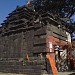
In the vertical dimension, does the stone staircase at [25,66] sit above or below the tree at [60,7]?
below

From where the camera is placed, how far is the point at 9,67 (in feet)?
53.2

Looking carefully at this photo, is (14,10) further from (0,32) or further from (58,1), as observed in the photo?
(58,1)

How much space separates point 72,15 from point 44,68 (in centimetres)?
1874

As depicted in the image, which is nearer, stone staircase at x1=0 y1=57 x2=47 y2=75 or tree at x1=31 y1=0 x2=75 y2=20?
stone staircase at x1=0 y1=57 x2=47 y2=75

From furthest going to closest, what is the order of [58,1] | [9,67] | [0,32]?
1. [58,1]
2. [0,32]
3. [9,67]

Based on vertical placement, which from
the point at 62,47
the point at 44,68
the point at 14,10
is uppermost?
the point at 14,10

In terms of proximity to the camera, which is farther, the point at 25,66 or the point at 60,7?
the point at 60,7

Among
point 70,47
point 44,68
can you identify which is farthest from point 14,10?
point 44,68

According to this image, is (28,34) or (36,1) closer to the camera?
(28,34)

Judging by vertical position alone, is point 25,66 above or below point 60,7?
below

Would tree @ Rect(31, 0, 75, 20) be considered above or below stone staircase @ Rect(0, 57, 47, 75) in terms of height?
above

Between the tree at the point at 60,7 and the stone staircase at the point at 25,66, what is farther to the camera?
the tree at the point at 60,7

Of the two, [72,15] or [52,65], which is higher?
[72,15]

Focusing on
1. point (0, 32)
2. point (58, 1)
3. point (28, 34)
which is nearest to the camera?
point (28, 34)
